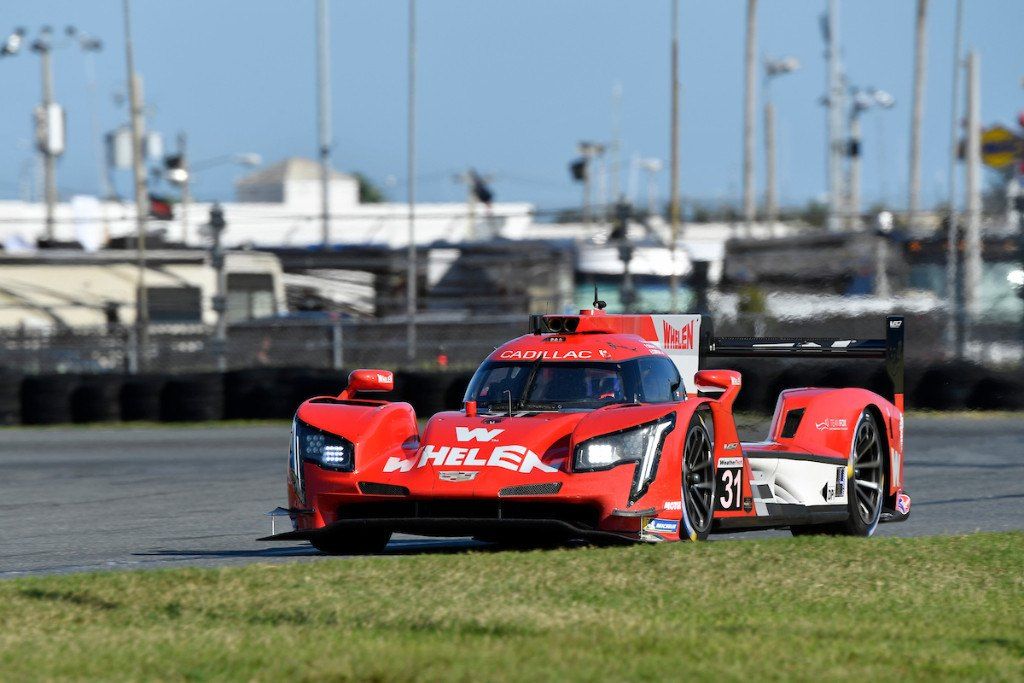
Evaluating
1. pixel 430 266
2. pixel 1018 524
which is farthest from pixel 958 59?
pixel 1018 524

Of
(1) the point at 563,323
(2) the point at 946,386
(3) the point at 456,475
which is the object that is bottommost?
(2) the point at 946,386

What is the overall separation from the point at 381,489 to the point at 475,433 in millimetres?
575

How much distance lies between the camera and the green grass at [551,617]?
5480 millimetres

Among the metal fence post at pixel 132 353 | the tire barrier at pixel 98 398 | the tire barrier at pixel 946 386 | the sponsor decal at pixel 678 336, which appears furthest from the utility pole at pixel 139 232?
the sponsor decal at pixel 678 336

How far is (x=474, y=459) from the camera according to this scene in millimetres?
8430

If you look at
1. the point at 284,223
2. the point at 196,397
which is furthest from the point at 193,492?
the point at 284,223

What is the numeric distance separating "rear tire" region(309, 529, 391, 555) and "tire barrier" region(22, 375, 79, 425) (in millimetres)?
14179

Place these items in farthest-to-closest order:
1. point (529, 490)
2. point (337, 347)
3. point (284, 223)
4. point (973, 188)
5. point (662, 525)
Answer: point (284, 223)
point (973, 188)
point (337, 347)
point (662, 525)
point (529, 490)

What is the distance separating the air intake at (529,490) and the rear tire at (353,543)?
100 cm

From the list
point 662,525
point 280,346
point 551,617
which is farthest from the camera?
point 280,346

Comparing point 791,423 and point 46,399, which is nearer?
point 791,423

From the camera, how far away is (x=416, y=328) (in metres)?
29.2

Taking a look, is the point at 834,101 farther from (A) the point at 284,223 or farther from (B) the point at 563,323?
(B) the point at 563,323

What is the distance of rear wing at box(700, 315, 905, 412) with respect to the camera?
1049cm
